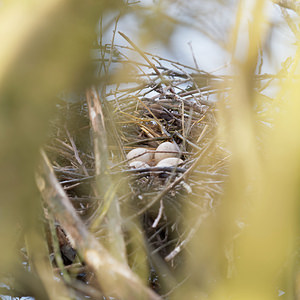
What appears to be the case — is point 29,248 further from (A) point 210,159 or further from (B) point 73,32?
(A) point 210,159

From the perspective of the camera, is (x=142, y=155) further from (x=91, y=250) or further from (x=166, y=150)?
(x=91, y=250)

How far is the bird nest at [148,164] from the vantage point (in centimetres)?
47

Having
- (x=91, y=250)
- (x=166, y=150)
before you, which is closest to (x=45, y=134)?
(x=91, y=250)

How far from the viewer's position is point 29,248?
13.5 inches

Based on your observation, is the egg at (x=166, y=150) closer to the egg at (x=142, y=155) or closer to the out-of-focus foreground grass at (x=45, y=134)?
the egg at (x=142, y=155)

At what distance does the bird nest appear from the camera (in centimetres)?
47

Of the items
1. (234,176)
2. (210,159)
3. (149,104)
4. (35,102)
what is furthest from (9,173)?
(149,104)

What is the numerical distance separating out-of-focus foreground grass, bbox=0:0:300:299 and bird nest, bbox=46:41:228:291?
7cm

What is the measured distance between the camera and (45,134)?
0.26m

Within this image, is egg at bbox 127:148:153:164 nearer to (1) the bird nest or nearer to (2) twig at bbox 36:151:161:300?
(1) the bird nest

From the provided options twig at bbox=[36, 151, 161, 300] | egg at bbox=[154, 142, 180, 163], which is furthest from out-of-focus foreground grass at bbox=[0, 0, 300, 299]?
egg at bbox=[154, 142, 180, 163]

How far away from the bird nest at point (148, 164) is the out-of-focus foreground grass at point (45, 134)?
68 millimetres

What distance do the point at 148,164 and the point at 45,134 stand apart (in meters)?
0.68

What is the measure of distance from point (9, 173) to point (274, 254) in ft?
0.73
